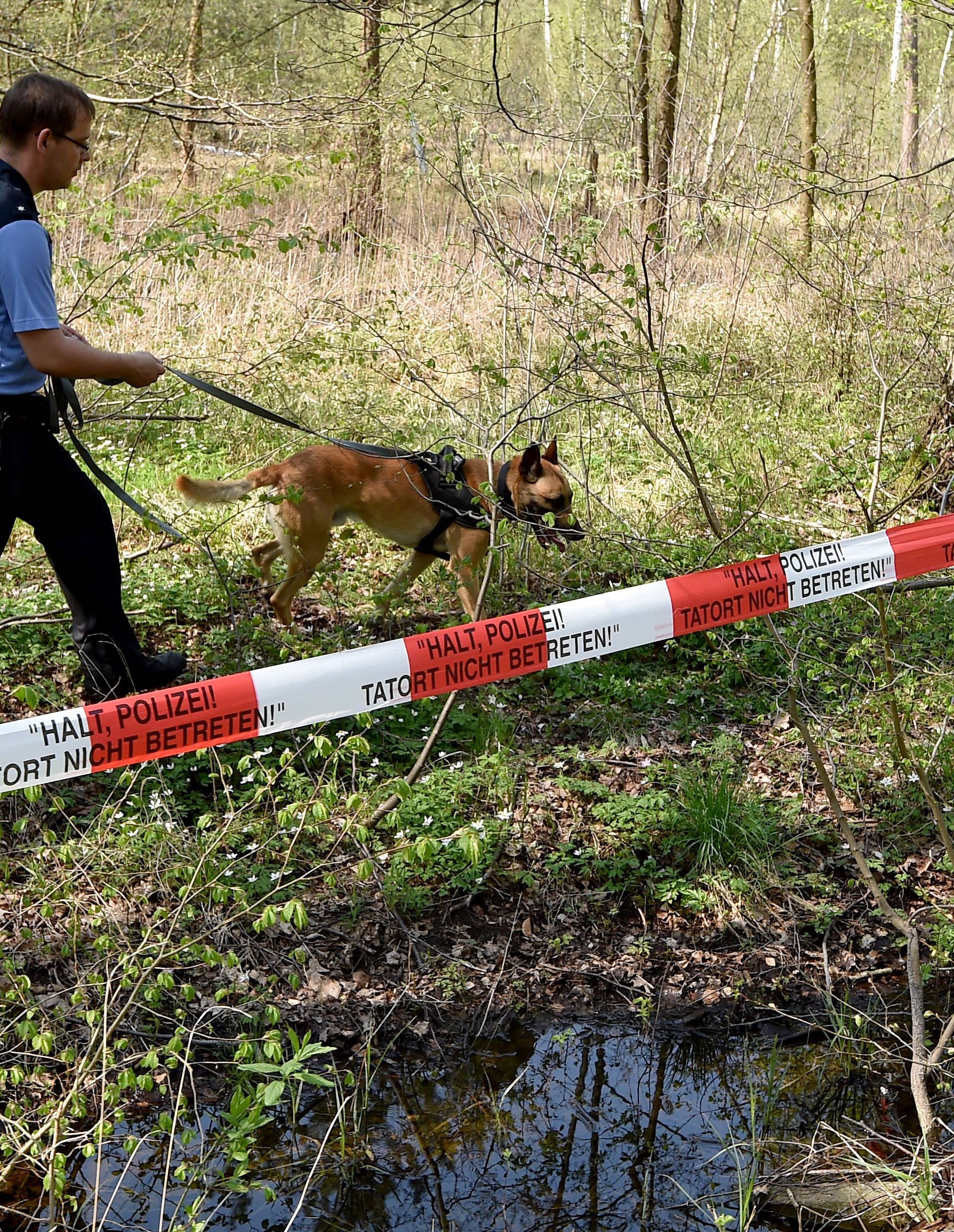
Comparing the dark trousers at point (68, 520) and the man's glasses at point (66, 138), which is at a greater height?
the man's glasses at point (66, 138)

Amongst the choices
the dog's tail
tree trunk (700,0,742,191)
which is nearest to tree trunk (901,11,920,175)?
tree trunk (700,0,742,191)

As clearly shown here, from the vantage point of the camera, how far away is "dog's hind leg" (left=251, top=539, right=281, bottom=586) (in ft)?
19.1

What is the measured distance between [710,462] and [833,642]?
132cm

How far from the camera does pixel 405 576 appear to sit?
5828mm

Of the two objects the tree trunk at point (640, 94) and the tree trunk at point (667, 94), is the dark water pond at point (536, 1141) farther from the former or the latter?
the tree trunk at point (667, 94)

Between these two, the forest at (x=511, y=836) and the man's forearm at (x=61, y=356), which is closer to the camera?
the forest at (x=511, y=836)

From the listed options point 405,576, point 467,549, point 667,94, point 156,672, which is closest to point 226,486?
point 405,576

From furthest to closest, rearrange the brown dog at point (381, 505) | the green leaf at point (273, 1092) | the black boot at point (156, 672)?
1. the brown dog at point (381, 505)
2. the black boot at point (156, 672)
3. the green leaf at point (273, 1092)

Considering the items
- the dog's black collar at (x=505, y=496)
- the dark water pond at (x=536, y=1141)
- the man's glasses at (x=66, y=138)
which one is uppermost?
the man's glasses at (x=66, y=138)

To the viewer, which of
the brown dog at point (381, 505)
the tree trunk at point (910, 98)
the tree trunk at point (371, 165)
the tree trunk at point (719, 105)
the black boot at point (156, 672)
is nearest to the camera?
the black boot at point (156, 672)

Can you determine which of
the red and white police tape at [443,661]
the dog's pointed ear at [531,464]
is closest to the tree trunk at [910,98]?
the dog's pointed ear at [531,464]

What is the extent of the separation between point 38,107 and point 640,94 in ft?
17.3

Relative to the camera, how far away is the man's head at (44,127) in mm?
3119

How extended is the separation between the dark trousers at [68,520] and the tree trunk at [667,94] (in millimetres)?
5654
